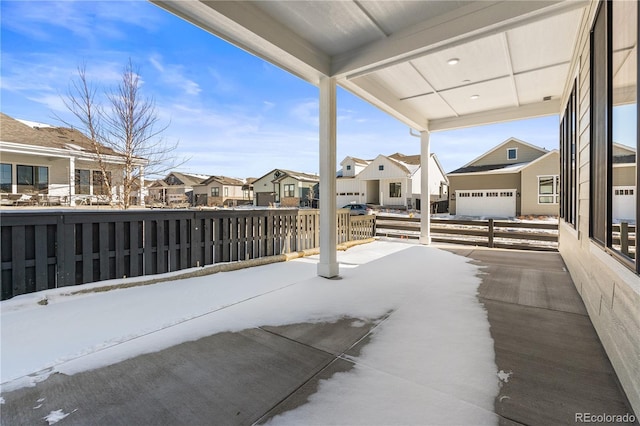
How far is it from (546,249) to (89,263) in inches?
349

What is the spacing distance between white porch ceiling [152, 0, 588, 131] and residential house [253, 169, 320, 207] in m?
22.4

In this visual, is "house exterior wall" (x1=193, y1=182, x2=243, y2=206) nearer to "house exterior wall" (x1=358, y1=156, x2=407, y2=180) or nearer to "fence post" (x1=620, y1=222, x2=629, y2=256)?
"house exterior wall" (x1=358, y1=156, x2=407, y2=180)

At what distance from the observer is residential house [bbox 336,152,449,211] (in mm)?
23641

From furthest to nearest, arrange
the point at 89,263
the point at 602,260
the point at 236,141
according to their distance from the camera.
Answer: the point at 236,141 < the point at 89,263 < the point at 602,260

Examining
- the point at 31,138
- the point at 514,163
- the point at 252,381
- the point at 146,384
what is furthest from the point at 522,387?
the point at 514,163

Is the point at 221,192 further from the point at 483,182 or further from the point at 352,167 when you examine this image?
the point at 483,182

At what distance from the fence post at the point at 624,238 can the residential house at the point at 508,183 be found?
57.3 feet

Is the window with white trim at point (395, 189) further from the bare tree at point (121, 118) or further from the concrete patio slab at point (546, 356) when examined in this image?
the concrete patio slab at point (546, 356)

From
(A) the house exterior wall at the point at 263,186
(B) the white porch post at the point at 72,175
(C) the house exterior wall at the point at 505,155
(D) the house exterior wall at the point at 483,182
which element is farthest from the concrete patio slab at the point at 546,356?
(A) the house exterior wall at the point at 263,186

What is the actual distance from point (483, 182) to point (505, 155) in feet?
9.51

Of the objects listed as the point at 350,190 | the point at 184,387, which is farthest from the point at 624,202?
the point at 350,190

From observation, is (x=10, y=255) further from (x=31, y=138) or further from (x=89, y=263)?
(x=31, y=138)

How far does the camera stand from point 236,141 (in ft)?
79.7

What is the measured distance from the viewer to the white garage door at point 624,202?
161 cm
